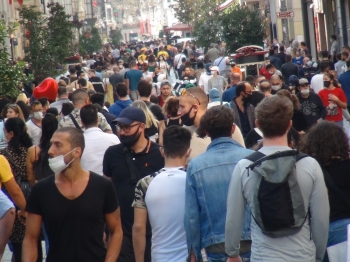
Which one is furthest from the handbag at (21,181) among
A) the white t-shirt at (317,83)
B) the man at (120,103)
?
the white t-shirt at (317,83)

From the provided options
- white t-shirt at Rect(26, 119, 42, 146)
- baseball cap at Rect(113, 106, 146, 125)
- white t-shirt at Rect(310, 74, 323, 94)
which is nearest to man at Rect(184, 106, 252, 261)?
baseball cap at Rect(113, 106, 146, 125)

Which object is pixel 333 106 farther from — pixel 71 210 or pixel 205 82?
pixel 71 210

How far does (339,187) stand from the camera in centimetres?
520

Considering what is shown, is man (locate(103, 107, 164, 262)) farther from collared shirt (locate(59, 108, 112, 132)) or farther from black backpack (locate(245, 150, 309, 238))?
collared shirt (locate(59, 108, 112, 132))

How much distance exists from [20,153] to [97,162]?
101 cm

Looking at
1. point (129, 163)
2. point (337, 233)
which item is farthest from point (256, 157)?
point (129, 163)

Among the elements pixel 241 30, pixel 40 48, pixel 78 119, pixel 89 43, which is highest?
pixel 89 43

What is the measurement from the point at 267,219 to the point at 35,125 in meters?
6.78

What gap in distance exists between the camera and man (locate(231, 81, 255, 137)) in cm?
1118

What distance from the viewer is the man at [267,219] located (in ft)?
15.2

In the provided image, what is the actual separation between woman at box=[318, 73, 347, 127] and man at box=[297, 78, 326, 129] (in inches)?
36.0

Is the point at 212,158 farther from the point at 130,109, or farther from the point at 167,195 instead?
the point at 130,109

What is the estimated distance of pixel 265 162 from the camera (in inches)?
181

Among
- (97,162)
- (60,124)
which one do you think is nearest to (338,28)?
(60,124)
